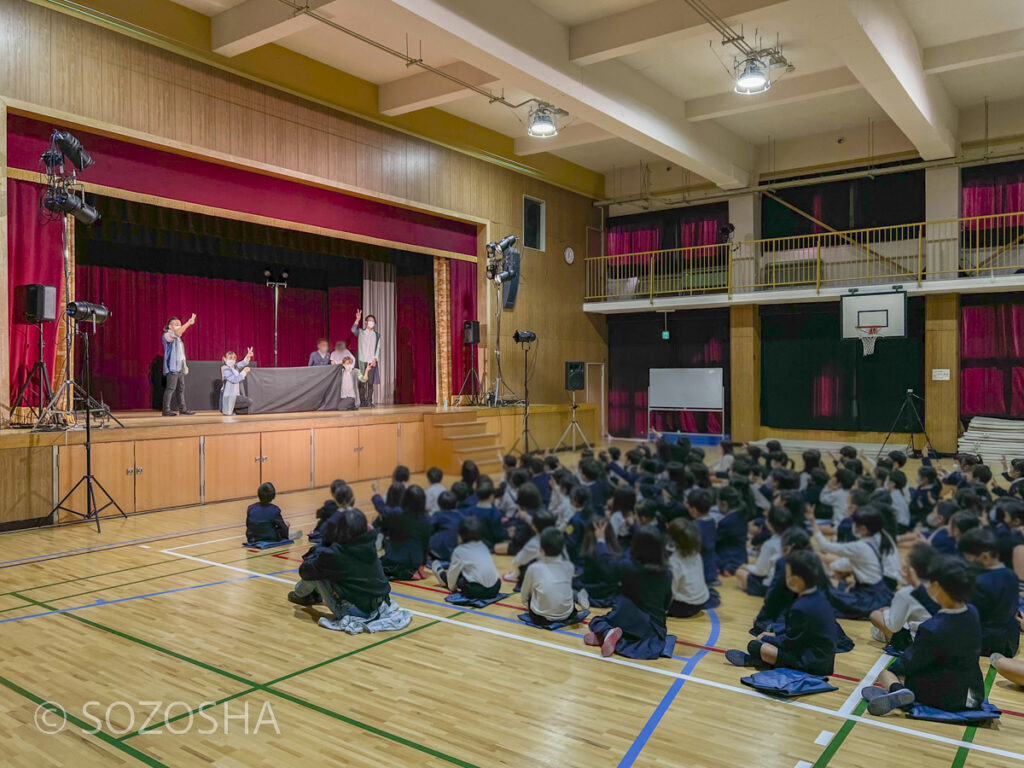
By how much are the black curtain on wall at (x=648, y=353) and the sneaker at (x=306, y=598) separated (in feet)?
42.2

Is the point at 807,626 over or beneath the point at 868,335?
beneath

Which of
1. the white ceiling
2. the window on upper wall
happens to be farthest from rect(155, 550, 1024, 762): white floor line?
the window on upper wall

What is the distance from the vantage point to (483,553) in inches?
209

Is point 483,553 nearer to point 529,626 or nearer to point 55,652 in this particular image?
point 529,626

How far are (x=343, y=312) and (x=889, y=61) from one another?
10420 millimetres

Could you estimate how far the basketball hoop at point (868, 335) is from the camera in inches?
541

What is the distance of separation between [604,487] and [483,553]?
2.04 meters

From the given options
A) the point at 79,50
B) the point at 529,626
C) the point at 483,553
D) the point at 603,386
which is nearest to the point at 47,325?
the point at 79,50

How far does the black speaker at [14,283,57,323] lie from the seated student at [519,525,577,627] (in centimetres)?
604

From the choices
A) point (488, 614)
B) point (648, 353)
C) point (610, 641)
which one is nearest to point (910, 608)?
point (610, 641)

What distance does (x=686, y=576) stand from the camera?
4906 mm

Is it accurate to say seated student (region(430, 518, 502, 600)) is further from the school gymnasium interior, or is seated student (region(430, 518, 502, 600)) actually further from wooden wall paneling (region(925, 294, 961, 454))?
wooden wall paneling (region(925, 294, 961, 454))

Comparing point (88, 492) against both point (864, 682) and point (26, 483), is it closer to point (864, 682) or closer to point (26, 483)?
point (26, 483)

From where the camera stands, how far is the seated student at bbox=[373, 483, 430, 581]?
5848 millimetres
